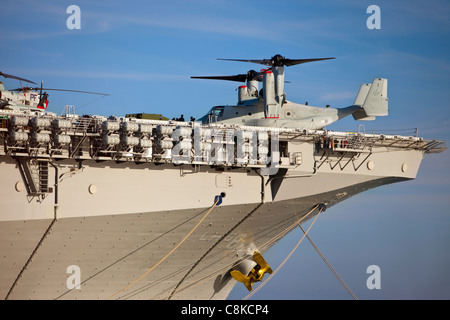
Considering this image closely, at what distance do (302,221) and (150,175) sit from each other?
7571mm

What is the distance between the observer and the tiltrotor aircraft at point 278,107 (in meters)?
23.8

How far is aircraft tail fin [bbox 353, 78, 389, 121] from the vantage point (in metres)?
25.6

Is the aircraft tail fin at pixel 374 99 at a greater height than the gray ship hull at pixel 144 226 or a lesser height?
greater

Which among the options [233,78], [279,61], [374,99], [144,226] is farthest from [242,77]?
[144,226]

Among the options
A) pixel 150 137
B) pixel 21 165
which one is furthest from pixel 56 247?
pixel 150 137

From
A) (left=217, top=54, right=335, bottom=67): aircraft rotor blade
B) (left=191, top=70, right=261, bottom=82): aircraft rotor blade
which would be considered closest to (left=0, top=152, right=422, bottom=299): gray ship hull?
(left=217, top=54, right=335, bottom=67): aircraft rotor blade

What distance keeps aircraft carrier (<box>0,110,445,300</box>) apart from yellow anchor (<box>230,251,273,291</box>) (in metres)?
0.37

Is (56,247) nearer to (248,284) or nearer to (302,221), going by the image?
(248,284)

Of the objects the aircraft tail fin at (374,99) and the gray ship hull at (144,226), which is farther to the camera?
the aircraft tail fin at (374,99)

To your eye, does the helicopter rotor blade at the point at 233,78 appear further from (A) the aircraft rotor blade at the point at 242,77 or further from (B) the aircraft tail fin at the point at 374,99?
(B) the aircraft tail fin at the point at 374,99

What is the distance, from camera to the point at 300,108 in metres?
25.0

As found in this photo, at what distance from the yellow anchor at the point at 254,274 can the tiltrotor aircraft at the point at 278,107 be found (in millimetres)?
5394

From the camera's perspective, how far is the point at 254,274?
→ 23141 mm

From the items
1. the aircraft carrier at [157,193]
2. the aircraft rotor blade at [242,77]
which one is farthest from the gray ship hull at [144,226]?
the aircraft rotor blade at [242,77]
